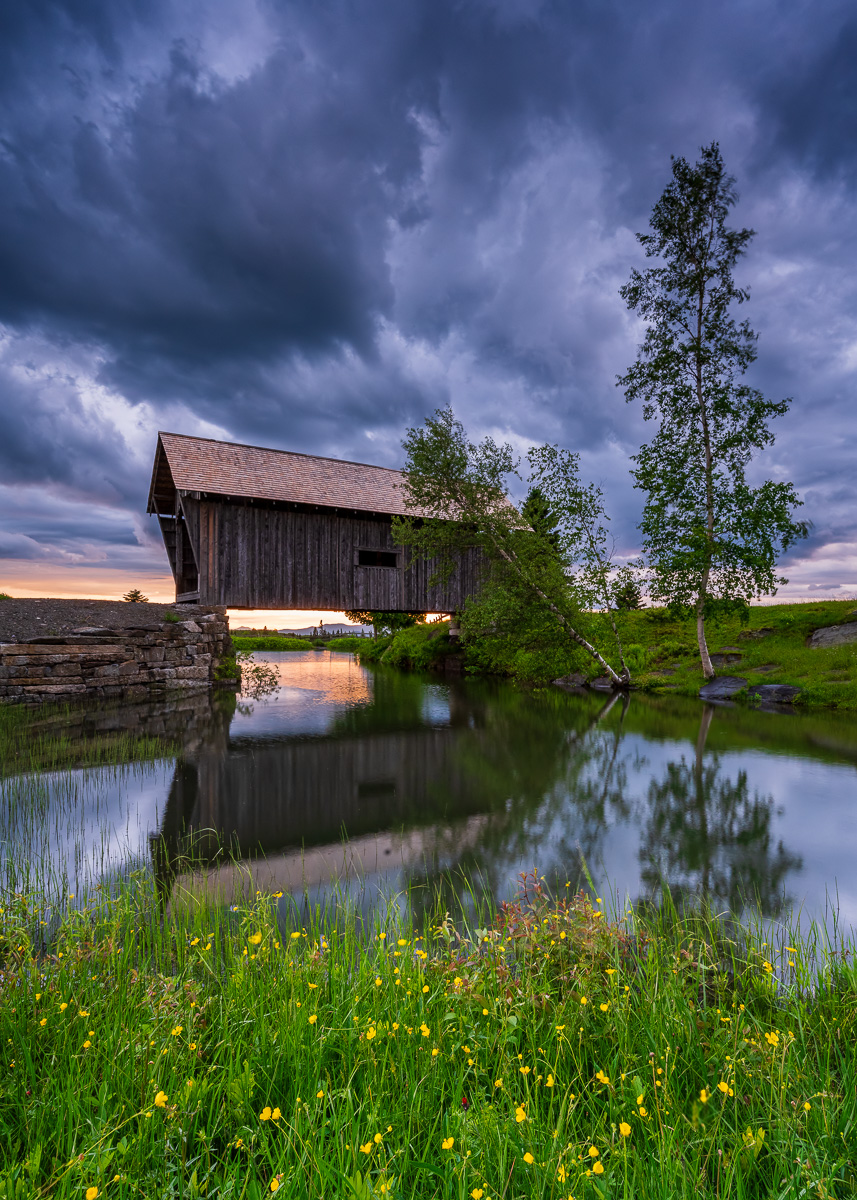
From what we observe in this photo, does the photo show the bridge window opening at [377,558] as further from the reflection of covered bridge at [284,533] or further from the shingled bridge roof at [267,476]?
the shingled bridge roof at [267,476]

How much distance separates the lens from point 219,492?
746 inches

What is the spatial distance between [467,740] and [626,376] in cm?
1517

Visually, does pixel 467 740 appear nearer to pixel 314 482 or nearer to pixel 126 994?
pixel 126 994

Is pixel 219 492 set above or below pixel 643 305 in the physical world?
below

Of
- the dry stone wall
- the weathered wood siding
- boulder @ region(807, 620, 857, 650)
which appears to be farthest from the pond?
the weathered wood siding

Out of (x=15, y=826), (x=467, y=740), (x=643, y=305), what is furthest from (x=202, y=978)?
(x=643, y=305)

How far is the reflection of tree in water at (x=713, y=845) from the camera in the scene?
4.93 m

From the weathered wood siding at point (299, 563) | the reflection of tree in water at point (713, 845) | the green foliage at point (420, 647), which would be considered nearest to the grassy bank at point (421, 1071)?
the reflection of tree in water at point (713, 845)

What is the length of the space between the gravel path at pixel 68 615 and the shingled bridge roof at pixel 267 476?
4203mm

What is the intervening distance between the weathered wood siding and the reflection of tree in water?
13323mm

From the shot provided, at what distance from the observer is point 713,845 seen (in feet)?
20.0

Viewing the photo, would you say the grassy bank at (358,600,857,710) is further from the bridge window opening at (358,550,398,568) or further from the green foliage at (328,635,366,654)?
the green foliage at (328,635,366,654)

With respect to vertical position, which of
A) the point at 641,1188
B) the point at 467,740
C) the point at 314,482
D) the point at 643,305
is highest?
the point at 643,305

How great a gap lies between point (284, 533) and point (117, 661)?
7.50 m
